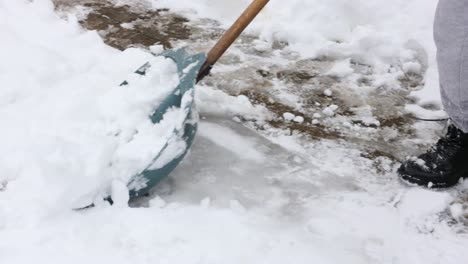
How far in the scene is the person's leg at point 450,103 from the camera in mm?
1790

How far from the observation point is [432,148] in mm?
2133

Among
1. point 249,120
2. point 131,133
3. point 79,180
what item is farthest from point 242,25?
point 79,180

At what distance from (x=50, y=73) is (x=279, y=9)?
61.8 inches

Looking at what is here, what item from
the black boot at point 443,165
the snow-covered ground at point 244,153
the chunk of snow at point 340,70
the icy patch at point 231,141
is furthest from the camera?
the chunk of snow at point 340,70

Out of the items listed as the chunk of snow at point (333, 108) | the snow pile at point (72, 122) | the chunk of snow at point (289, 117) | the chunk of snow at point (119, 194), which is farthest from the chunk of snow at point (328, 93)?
the chunk of snow at point (119, 194)

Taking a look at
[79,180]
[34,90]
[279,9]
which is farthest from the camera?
[279,9]

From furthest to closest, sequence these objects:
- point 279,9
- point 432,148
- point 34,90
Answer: point 279,9 < point 34,90 < point 432,148

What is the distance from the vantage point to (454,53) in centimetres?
182

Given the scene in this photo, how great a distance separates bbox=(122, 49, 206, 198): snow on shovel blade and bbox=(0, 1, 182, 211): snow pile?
1.2 inches

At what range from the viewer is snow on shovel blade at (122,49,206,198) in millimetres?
1835

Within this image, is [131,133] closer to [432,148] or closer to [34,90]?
[34,90]

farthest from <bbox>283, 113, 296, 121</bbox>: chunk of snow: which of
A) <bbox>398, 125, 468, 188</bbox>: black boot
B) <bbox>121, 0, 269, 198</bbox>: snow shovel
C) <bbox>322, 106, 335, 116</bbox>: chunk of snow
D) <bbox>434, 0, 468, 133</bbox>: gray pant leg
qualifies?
<bbox>434, 0, 468, 133</bbox>: gray pant leg

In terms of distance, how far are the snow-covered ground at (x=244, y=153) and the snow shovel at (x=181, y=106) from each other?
0.05 m

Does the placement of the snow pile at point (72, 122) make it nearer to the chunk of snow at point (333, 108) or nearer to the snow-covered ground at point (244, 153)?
the snow-covered ground at point (244, 153)
